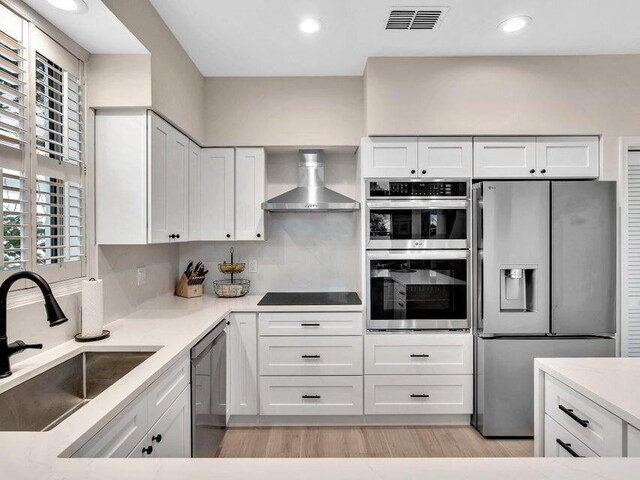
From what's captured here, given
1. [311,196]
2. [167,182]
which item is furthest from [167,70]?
[311,196]

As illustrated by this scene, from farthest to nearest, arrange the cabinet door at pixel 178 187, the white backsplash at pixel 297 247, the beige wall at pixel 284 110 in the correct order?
the white backsplash at pixel 297 247 < the beige wall at pixel 284 110 < the cabinet door at pixel 178 187

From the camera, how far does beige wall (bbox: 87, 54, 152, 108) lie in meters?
2.00

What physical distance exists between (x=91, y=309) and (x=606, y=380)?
2.18m

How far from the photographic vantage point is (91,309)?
1837 mm

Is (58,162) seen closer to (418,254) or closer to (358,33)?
(358,33)

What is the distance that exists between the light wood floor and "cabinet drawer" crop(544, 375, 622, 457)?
117 centimetres

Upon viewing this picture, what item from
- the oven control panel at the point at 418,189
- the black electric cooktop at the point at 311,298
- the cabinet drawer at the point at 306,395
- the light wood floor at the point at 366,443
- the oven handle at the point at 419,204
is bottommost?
the light wood floor at the point at 366,443

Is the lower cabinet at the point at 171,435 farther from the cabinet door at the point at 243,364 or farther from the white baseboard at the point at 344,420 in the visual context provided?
the white baseboard at the point at 344,420

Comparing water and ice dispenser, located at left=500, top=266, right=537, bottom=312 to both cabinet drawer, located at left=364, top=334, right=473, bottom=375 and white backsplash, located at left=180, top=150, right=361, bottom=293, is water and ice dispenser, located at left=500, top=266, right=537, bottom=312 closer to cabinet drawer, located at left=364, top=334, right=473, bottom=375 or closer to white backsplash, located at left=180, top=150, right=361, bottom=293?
cabinet drawer, located at left=364, top=334, right=473, bottom=375

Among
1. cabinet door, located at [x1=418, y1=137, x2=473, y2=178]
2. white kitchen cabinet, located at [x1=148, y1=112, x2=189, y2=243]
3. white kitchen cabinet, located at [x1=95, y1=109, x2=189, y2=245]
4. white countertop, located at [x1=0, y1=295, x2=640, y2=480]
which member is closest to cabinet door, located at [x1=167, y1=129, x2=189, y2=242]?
white kitchen cabinet, located at [x1=148, y1=112, x2=189, y2=243]

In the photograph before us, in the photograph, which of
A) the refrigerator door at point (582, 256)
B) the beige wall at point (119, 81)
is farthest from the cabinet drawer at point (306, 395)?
the beige wall at point (119, 81)

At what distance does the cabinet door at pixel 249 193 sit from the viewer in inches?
119

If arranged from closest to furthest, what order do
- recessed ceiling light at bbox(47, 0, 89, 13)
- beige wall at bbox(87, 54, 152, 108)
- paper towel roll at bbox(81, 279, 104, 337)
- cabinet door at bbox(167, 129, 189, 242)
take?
recessed ceiling light at bbox(47, 0, 89, 13) → paper towel roll at bbox(81, 279, 104, 337) → beige wall at bbox(87, 54, 152, 108) → cabinet door at bbox(167, 129, 189, 242)

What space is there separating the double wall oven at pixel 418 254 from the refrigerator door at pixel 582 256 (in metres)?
0.56
